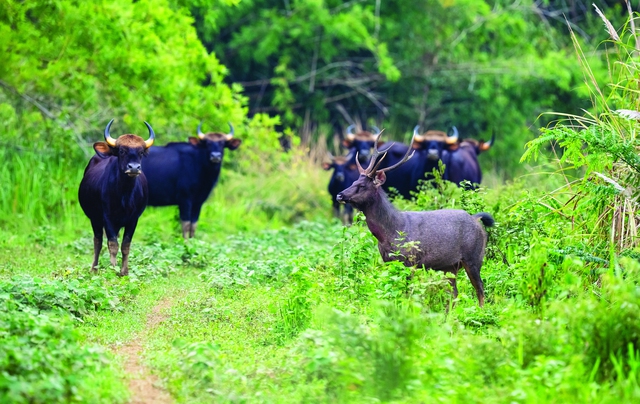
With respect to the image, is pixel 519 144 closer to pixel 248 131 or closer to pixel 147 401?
pixel 248 131

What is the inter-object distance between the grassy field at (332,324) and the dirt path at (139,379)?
0.06ft

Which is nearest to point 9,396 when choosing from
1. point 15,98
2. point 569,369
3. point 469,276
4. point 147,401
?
point 147,401

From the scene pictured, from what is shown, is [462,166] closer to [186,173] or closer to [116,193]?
[186,173]

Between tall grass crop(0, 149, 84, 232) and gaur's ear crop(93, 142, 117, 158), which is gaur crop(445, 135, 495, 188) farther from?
gaur's ear crop(93, 142, 117, 158)

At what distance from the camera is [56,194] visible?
15.0 meters

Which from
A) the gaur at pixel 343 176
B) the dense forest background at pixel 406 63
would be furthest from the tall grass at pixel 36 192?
the gaur at pixel 343 176

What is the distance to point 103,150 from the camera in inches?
447

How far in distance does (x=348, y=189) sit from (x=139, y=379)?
134 inches

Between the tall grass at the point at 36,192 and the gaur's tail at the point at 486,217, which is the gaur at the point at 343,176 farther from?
the gaur's tail at the point at 486,217

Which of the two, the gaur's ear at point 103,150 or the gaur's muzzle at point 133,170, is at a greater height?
the gaur's ear at point 103,150

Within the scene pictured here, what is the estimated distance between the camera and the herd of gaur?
900cm

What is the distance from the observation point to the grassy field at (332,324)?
235 inches

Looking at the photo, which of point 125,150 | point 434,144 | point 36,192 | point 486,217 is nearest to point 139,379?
point 486,217

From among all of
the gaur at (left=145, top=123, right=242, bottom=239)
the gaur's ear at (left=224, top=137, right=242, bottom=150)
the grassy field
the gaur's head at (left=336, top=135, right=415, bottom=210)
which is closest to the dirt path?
the grassy field
